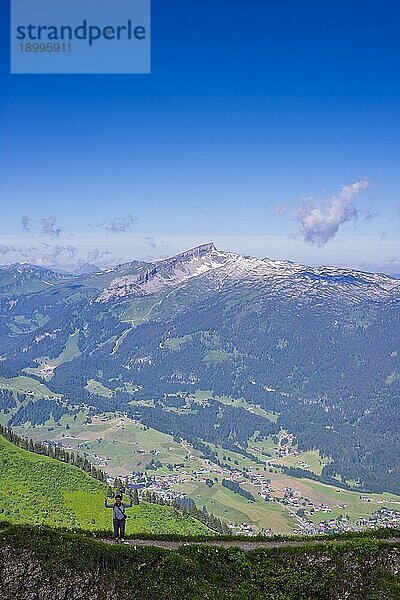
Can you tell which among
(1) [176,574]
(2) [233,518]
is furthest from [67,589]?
(2) [233,518]

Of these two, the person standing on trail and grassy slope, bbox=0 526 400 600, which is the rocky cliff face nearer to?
grassy slope, bbox=0 526 400 600

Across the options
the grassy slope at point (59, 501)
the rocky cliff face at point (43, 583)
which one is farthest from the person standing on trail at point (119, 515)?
the grassy slope at point (59, 501)

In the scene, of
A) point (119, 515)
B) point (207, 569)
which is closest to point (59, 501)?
point (119, 515)

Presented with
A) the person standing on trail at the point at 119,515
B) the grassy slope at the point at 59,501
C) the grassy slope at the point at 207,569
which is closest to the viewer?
the grassy slope at the point at 207,569

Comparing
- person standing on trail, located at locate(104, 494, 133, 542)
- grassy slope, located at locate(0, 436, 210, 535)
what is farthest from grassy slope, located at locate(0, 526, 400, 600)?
grassy slope, located at locate(0, 436, 210, 535)

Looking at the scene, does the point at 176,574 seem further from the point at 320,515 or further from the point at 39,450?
the point at 320,515

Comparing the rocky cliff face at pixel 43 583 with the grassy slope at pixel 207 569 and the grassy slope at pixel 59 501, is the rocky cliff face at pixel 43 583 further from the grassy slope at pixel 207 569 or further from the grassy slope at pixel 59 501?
the grassy slope at pixel 59 501
